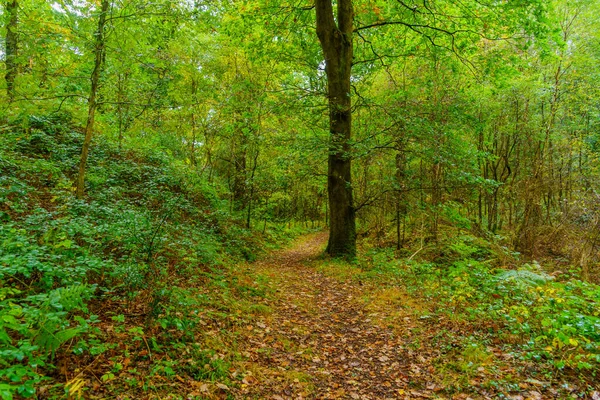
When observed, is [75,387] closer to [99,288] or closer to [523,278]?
[99,288]

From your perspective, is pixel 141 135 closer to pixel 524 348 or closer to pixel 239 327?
pixel 239 327

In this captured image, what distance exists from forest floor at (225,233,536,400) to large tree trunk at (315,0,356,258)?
256cm

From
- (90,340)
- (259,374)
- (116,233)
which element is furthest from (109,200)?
(259,374)

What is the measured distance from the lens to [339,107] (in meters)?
9.07

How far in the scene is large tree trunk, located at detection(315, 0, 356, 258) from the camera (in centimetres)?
934

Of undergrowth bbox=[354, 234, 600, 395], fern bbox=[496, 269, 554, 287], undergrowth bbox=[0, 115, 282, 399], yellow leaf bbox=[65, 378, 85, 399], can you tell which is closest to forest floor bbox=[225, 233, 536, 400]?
undergrowth bbox=[354, 234, 600, 395]

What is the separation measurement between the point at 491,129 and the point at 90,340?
15773 millimetres

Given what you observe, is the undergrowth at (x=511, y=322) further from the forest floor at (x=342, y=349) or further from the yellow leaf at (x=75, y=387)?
the yellow leaf at (x=75, y=387)

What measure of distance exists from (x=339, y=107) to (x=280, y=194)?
6.39 m

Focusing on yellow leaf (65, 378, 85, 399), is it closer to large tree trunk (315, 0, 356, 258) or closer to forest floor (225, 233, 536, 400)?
forest floor (225, 233, 536, 400)

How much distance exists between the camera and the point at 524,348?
421 cm

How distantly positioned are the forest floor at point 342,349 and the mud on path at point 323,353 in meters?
0.01

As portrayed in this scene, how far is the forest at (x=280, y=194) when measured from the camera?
3611mm

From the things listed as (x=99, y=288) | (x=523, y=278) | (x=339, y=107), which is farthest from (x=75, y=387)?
(x=339, y=107)
